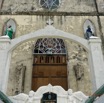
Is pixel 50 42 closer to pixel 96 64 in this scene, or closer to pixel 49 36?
pixel 49 36

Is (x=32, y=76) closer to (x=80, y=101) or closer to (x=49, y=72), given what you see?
(x=49, y=72)

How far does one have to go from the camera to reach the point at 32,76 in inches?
462

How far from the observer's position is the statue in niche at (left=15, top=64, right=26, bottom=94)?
1102 cm

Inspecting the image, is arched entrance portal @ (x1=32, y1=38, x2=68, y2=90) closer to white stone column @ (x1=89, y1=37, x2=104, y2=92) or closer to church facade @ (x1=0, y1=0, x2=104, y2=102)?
church facade @ (x1=0, y1=0, x2=104, y2=102)

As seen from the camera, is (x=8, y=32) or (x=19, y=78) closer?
(x=19, y=78)

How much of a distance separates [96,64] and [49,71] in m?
5.34

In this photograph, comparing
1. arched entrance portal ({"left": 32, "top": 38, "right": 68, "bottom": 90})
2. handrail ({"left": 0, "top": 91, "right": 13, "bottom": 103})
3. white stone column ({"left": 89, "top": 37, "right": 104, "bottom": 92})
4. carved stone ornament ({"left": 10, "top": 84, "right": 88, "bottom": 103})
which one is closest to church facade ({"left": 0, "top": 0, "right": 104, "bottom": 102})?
arched entrance portal ({"left": 32, "top": 38, "right": 68, "bottom": 90})

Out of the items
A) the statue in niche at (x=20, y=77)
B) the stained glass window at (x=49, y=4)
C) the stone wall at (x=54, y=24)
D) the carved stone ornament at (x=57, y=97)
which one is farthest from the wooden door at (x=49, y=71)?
the carved stone ornament at (x=57, y=97)

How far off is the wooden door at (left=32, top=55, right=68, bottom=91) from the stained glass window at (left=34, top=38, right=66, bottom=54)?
39cm

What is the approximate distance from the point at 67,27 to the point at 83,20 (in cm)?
Answer: 127

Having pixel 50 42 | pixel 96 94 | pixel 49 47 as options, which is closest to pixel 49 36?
pixel 96 94

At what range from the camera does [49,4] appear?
15.5 metres

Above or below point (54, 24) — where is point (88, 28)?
below

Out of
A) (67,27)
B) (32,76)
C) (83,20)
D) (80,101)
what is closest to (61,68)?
(32,76)
